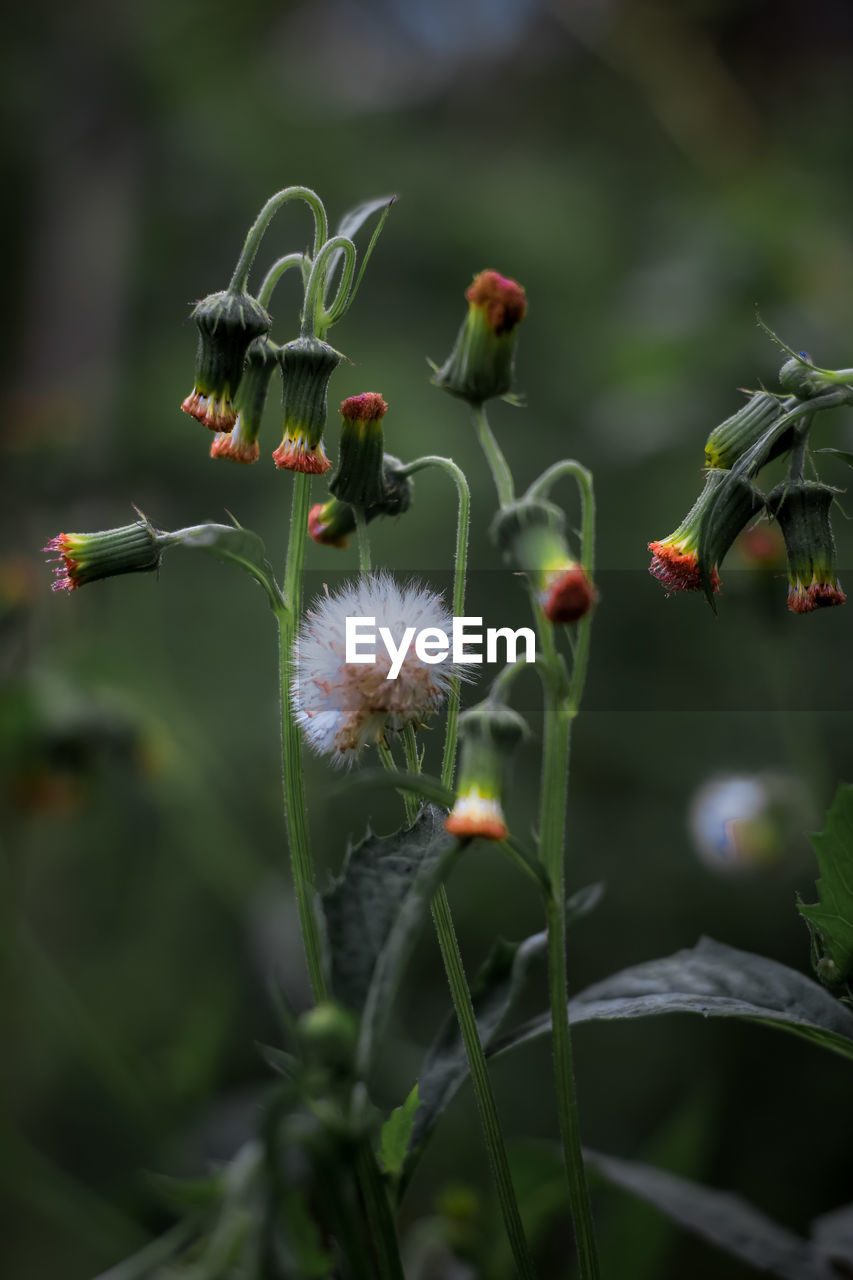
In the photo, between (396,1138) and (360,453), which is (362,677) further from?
(396,1138)

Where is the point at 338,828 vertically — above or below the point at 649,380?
below

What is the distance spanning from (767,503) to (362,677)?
24cm

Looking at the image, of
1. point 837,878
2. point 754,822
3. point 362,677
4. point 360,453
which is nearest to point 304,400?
point 360,453

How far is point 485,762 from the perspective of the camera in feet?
1.50

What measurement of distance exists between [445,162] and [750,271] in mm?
1268

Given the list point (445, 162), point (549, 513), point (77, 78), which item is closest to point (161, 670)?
point (549, 513)

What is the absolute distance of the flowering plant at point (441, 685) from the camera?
1.51 ft

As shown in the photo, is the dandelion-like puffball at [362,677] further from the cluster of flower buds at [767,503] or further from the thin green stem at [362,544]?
the cluster of flower buds at [767,503]

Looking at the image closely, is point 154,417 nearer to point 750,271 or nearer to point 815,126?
point 750,271

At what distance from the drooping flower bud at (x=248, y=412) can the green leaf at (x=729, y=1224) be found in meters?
0.50

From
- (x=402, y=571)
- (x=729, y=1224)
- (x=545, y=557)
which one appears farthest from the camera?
(x=402, y=571)

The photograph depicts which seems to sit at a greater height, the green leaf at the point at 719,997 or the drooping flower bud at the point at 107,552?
the drooping flower bud at the point at 107,552

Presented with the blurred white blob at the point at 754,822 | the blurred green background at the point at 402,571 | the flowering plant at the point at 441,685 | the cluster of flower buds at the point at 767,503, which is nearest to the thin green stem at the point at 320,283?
the flowering plant at the point at 441,685

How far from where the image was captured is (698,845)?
48.6 inches
